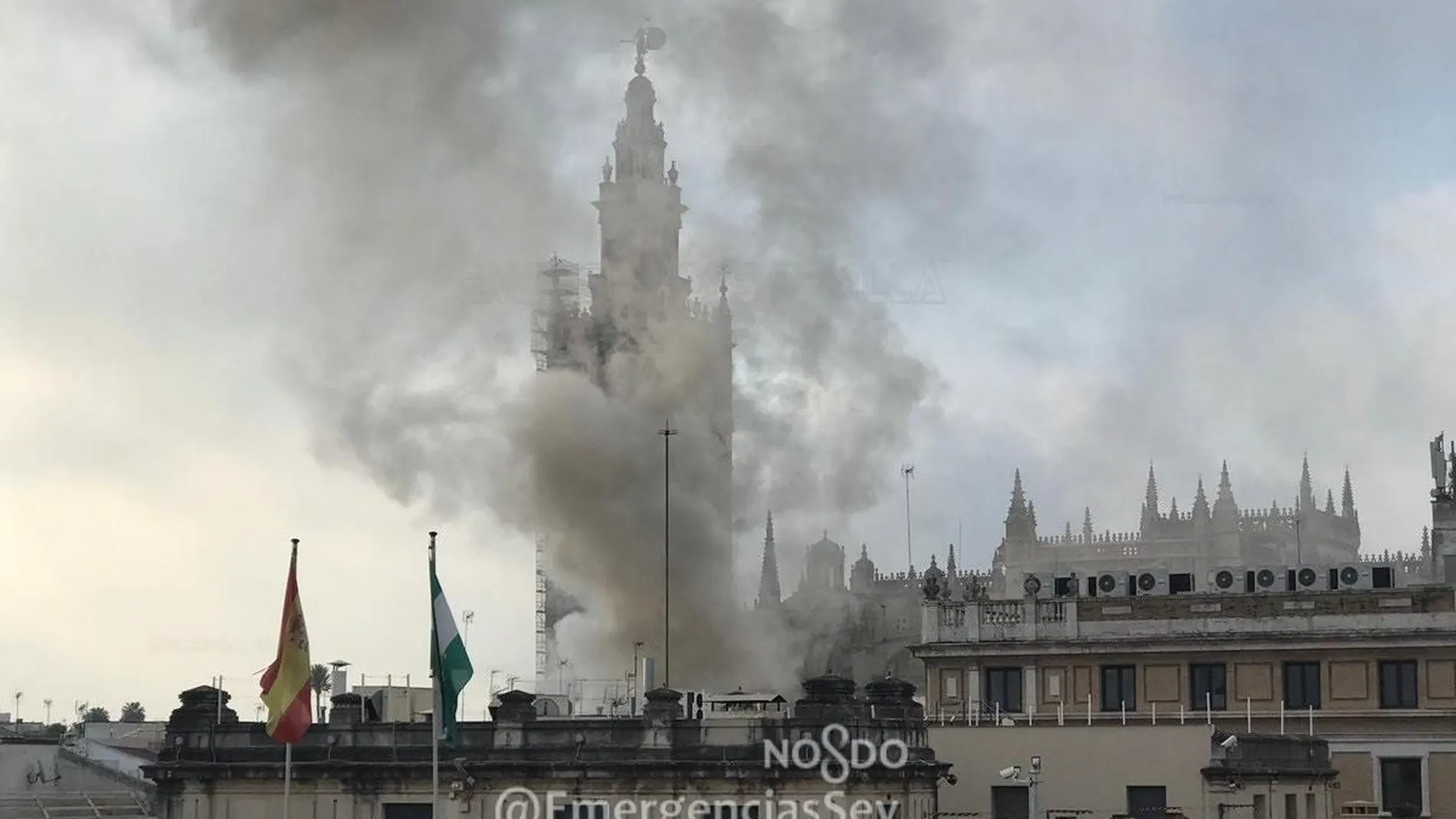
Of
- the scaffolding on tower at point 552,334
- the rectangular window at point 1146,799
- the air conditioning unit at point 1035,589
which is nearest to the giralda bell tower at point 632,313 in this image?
the scaffolding on tower at point 552,334

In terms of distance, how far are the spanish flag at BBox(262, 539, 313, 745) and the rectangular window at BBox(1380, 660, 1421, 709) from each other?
3817 cm

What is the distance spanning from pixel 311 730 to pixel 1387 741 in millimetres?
36138

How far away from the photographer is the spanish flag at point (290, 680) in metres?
48.9

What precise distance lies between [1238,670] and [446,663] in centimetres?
3541

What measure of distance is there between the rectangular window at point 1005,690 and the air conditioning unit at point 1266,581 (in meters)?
8.32

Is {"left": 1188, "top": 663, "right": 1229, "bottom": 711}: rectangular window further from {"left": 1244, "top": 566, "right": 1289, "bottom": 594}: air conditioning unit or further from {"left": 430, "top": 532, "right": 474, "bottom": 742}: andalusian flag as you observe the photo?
{"left": 430, "top": 532, "right": 474, "bottom": 742}: andalusian flag

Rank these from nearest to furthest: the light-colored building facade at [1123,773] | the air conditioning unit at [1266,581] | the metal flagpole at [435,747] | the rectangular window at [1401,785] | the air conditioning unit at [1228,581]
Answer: the metal flagpole at [435,747] → the light-colored building facade at [1123,773] → the rectangular window at [1401,785] → the air conditioning unit at [1266,581] → the air conditioning unit at [1228,581]

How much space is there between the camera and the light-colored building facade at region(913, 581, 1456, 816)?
240ft

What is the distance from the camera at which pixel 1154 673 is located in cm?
7712

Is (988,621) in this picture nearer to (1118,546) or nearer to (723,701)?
(723,701)

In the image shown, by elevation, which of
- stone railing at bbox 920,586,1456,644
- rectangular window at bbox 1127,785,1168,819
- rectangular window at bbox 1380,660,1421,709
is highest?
stone railing at bbox 920,586,1456,644

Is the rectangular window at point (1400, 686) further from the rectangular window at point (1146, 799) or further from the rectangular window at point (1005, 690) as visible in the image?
the rectangular window at point (1146, 799)

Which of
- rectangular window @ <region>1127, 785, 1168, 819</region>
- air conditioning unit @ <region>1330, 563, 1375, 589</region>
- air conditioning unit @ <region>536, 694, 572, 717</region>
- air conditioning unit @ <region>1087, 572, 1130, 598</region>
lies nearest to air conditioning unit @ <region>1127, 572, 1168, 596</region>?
air conditioning unit @ <region>1087, 572, 1130, 598</region>

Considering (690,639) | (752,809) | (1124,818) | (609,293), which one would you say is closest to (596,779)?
(752,809)
